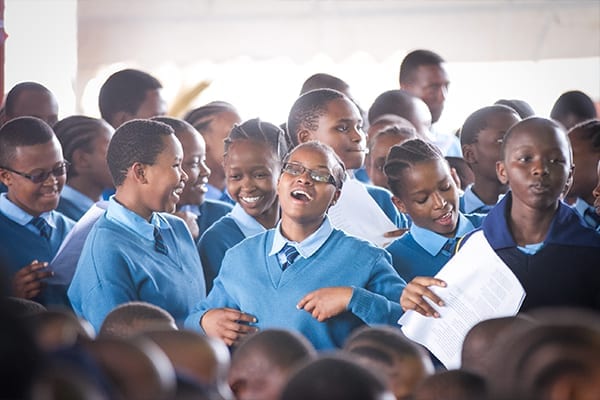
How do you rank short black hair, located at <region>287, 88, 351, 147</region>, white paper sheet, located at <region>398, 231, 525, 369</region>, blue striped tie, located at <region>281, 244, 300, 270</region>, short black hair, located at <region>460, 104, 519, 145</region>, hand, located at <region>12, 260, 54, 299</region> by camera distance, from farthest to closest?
1. short black hair, located at <region>460, 104, 519, 145</region>
2. short black hair, located at <region>287, 88, 351, 147</region>
3. hand, located at <region>12, 260, 54, 299</region>
4. blue striped tie, located at <region>281, 244, 300, 270</region>
5. white paper sheet, located at <region>398, 231, 525, 369</region>

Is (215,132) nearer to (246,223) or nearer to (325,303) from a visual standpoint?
(246,223)

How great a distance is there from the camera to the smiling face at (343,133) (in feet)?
11.3

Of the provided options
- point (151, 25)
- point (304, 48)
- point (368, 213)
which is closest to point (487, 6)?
point (304, 48)

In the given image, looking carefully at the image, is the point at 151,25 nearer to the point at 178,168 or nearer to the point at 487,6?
the point at 487,6

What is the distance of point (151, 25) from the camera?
875 cm

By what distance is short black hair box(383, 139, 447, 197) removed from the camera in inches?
119

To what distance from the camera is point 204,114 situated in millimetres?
4125

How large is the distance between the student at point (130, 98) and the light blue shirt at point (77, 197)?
595 millimetres

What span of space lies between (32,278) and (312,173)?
76cm

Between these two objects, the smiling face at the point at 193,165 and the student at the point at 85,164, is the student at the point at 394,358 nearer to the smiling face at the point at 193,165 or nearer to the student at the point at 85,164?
the smiling face at the point at 193,165

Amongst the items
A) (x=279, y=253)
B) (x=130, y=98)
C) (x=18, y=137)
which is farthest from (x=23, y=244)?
(x=130, y=98)

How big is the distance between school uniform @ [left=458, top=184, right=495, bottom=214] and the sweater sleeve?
3.38 feet

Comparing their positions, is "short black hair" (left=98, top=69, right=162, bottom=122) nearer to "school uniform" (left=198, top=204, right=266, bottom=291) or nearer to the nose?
"school uniform" (left=198, top=204, right=266, bottom=291)

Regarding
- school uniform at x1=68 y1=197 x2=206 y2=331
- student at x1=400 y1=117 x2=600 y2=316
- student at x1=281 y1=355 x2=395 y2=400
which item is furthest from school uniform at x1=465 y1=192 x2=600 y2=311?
student at x1=281 y1=355 x2=395 y2=400
